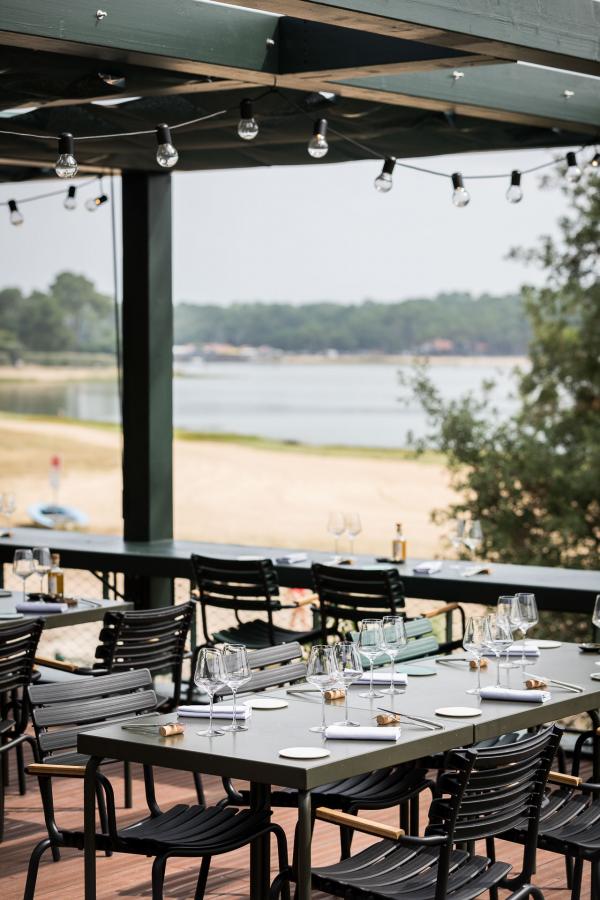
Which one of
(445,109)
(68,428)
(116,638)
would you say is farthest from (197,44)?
(68,428)

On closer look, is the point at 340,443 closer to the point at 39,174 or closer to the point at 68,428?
the point at 68,428

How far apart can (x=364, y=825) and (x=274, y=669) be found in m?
1.31

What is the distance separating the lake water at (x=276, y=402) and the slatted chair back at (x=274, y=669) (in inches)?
805

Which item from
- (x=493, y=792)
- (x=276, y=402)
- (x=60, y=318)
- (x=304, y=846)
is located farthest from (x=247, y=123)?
(x=60, y=318)

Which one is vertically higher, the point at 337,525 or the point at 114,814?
the point at 337,525

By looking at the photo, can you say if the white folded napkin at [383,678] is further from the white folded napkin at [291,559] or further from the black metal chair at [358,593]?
the white folded napkin at [291,559]

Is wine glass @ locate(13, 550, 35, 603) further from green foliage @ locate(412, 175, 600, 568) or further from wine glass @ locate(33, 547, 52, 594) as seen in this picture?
green foliage @ locate(412, 175, 600, 568)

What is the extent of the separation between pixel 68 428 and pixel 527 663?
939 inches

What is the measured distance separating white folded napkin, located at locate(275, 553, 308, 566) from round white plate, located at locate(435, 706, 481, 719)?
3482mm

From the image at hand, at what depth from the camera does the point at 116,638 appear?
19.3 feet

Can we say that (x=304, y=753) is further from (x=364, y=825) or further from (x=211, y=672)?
(x=211, y=672)

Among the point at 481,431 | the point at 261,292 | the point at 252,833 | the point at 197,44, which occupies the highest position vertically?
the point at 261,292

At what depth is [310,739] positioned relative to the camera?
3.94 m

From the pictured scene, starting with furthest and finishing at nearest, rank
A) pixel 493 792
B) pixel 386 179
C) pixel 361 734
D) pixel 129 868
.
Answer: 1. pixel 386 179
2. pixel 129 868
3. pixel 361 734
4. pixel 493 792
